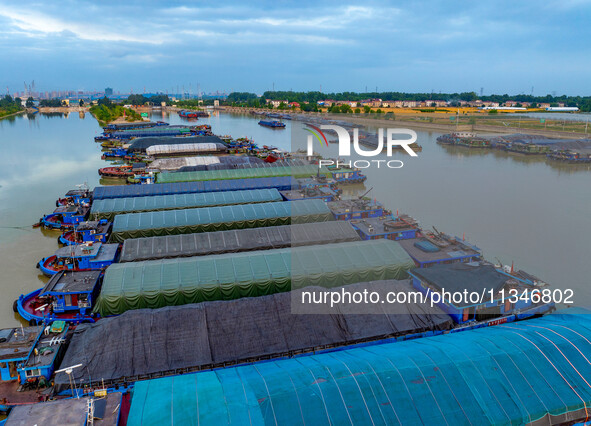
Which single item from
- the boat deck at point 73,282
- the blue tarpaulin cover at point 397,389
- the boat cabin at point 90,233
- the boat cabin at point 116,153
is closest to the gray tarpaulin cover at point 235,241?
the boat deck at point 73,282

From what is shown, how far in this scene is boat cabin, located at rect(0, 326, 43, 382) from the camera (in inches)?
329

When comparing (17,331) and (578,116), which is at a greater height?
(578,116)

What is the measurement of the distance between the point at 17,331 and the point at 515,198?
81.1 feet

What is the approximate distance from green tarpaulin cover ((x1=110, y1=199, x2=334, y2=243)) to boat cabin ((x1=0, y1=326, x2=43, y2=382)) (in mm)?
6370

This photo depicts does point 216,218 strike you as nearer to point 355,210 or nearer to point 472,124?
point 355,210

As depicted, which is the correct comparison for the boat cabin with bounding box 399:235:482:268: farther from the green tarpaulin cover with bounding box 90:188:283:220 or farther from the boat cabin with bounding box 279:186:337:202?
the green tarpaulin cover with bounding box 90:188:283:220

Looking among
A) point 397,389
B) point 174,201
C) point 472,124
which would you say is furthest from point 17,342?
point 472,124

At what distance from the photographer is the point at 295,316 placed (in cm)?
976

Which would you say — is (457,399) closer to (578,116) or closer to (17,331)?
(17,331)

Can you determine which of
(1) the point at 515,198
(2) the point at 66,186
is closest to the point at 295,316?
(1) the point at 515,198

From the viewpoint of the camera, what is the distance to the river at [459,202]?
1506cm

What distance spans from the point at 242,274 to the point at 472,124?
59.7m

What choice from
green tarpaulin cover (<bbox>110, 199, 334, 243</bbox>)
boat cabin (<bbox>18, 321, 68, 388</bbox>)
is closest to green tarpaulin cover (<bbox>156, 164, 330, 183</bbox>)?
green tarpaulin cover (<bbox>110, 199, 334, 243</bbox>)

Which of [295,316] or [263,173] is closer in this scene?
[295,316]
